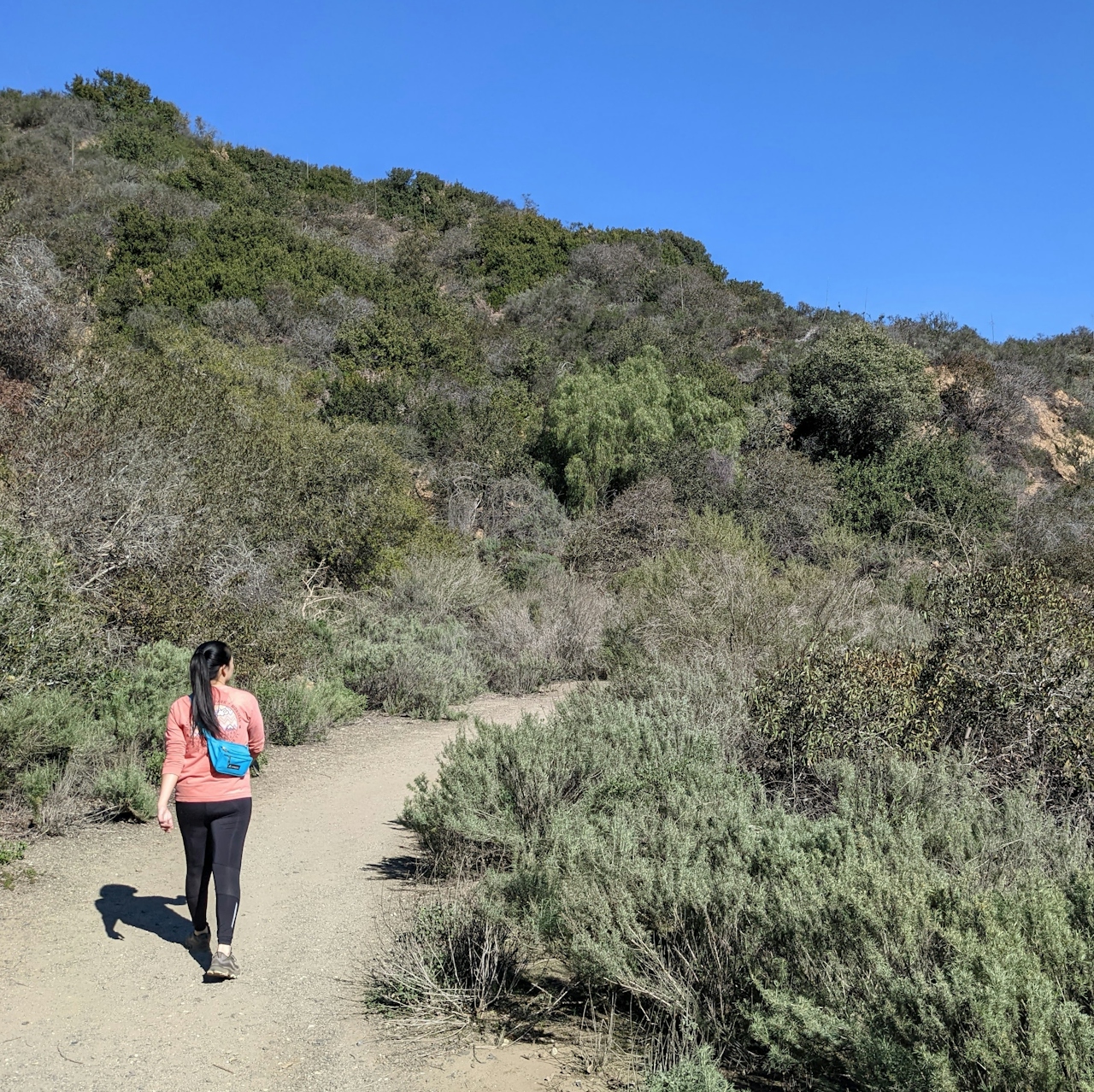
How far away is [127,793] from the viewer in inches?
263

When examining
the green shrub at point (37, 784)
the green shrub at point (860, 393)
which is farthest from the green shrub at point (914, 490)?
the green shrub at point (37, 784)

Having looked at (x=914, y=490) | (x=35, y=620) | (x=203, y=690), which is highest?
(x=914, y=490)

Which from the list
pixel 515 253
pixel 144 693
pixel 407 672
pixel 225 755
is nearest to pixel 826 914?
pixel 225 755

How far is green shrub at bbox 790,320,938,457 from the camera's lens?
2828 centimetres

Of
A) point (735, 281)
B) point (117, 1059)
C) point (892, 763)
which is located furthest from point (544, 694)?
point (735, 281)

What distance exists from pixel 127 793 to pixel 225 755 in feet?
9.42

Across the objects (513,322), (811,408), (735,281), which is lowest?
(811,408)

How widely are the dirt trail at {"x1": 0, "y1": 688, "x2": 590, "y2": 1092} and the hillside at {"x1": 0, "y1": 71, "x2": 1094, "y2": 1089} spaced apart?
0.40 meters

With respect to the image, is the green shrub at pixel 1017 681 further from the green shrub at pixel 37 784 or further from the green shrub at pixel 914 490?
the green shrub at pixel 914 490

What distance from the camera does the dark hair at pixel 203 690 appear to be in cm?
433

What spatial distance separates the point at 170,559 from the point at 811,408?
75.9ft

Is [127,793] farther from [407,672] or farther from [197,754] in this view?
[407,672]

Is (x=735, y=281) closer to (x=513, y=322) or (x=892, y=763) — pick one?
(x=513, y=322)

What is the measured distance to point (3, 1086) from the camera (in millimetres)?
3420
